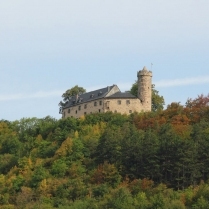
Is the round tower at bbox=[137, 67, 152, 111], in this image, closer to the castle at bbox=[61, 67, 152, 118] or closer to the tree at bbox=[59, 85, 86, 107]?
the castle at bbox=[61, 67, 152, 118]

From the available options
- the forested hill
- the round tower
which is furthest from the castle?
A: the forested hill

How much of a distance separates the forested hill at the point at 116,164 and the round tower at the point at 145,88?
556cm

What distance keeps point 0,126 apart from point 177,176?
32.9m

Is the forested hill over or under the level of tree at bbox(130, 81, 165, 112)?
under

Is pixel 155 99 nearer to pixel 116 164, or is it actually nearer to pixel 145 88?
pixel 145 88

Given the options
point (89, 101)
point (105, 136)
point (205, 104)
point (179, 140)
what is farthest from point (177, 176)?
point (89, 101)

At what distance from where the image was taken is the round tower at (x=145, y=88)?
90.4 m

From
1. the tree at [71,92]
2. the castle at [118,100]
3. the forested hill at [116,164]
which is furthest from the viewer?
the tree at [71,92]

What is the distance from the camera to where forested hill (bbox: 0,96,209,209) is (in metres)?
62.8

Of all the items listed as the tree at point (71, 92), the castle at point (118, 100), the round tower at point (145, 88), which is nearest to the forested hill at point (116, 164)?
the castle at point (118, 100)

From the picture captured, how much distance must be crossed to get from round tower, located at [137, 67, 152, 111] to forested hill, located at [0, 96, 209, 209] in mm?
5559

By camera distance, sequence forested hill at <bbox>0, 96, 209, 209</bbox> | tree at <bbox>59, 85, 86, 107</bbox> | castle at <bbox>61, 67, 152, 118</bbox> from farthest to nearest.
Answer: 1. tree at <bbox>59, 85, 86, 107</bbox>
2. castle at <bbox>61, 67, 152, 118</bbox>
3. forested hill at <bbox>0, 96, 209, 209</bbox>

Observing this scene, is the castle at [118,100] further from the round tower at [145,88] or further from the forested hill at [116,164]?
the forested hill at [116,164]

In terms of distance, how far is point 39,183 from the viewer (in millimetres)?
70062
